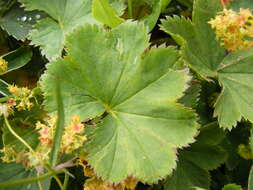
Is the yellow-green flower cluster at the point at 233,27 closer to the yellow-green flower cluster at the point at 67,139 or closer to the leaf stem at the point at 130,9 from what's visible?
the leaf stem at the point at 130,9

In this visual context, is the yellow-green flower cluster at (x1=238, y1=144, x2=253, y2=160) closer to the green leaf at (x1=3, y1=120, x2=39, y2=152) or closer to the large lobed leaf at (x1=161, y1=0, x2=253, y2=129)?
the large lobed leaf at (x1=161, y1=0, x2=253, y2=129)

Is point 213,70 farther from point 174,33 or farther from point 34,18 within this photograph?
point 34,18

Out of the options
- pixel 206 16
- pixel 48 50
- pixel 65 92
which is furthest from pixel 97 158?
pixel 206 16

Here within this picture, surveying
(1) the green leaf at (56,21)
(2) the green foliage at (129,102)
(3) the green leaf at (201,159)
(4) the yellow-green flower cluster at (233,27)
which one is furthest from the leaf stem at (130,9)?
(3) the green leaf at (201,159)

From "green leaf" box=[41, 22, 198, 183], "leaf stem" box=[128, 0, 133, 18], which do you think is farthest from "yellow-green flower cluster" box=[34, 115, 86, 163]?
"leaf stem" box=[128, 0, 133, 18]

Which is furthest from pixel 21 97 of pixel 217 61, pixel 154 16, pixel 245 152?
pixel 245 152
